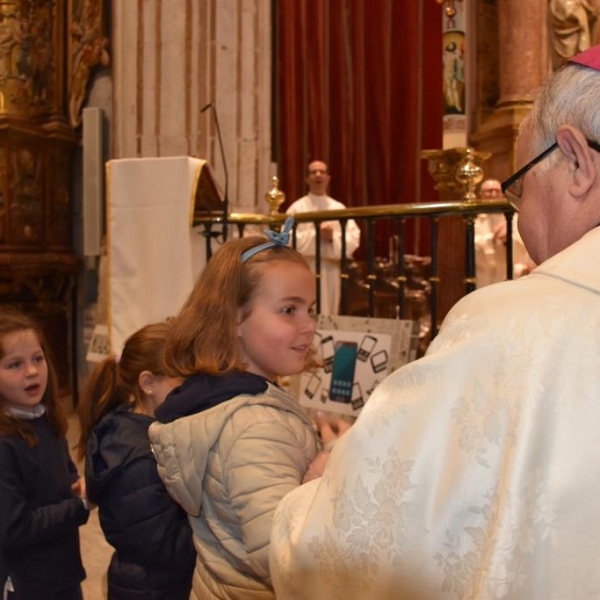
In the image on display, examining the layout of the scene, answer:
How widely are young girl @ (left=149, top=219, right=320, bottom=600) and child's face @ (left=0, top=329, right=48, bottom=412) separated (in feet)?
2.38

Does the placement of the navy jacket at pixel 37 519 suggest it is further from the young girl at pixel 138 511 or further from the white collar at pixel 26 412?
the young girl at pixel 138 511

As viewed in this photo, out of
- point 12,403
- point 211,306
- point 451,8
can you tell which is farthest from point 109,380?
point 451,8

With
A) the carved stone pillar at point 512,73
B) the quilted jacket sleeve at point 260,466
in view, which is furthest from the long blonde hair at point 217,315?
the carved stone pillar at point 512,73

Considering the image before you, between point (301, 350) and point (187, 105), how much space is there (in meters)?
4.24

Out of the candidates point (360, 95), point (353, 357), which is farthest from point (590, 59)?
point (360, 95)

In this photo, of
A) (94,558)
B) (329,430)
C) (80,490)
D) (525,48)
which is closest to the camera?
(329,430)

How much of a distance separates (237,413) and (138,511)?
59 centimetres

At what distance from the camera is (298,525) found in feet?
3.31

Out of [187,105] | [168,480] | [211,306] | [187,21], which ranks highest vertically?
[187,21]

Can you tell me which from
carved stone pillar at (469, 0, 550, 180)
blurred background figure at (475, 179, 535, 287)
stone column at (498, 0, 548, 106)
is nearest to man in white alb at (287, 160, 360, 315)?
blurred background figure at (475, 179, 535, 287)

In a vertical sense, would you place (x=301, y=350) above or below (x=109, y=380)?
above

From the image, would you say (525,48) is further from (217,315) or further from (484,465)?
(484,465)

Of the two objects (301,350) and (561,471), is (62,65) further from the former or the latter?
(561,471)

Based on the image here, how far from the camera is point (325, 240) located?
6152mm
